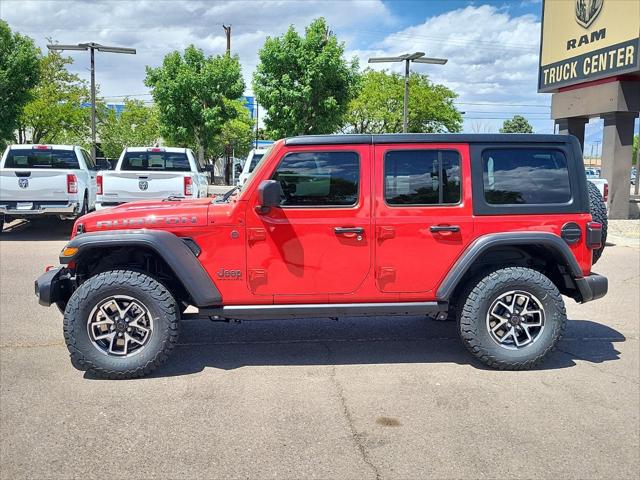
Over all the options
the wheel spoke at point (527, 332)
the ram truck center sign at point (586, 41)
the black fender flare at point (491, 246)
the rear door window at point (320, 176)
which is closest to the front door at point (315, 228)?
the rear door window at point (320, 176)

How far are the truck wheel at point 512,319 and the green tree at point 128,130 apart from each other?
3554 cm

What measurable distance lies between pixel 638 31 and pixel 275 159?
15.0 m

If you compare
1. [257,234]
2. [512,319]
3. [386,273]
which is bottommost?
[512,319]

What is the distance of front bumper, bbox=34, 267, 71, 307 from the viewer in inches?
181

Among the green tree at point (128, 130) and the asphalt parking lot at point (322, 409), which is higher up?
the green tree at point (128, 130)

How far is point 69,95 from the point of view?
27.3 m

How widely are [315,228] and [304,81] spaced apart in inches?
828

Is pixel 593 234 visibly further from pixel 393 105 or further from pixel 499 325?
pixel 393 105

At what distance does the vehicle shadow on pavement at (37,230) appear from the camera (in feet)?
41.6

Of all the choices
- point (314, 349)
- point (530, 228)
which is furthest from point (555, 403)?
point (314, 349)

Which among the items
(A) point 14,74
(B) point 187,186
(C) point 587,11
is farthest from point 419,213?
(A) point 14,74

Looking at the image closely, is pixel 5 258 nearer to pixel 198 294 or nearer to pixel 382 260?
pixel 198 294

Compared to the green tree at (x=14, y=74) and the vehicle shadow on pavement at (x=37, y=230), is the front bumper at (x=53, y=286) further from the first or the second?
the green tree at (x=14, y=74)

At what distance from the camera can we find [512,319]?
192 inches
